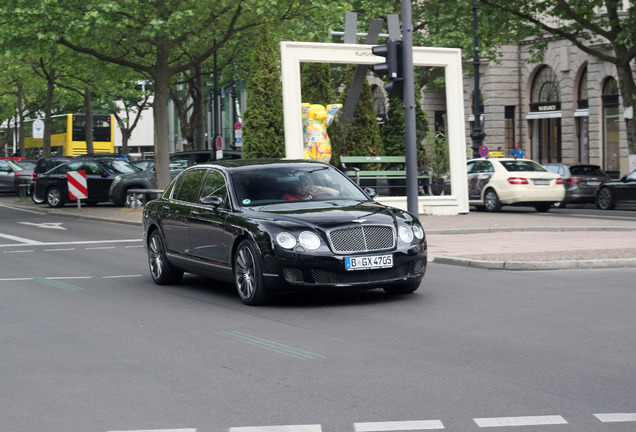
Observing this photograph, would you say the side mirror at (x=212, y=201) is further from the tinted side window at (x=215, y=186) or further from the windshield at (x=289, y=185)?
the windshield at (x=289, y=185)

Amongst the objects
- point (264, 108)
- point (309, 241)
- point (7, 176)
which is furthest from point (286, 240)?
point (7, 176)

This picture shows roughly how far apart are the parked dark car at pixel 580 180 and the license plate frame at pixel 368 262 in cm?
2320

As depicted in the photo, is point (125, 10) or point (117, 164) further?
Answer: point (117, 164)

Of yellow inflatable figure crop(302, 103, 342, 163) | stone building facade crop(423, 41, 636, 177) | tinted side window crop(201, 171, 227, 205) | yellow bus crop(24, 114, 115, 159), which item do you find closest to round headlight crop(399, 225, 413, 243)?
tinted side window crop(201, 171, 227, 205)

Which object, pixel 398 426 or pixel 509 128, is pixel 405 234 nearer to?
pixel 398 426

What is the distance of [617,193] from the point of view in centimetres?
3108

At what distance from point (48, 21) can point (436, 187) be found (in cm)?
1126

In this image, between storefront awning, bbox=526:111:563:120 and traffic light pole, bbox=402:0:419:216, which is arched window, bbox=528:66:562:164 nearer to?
storefront awning, bbox=526:111:563:120

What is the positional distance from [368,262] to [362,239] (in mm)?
232

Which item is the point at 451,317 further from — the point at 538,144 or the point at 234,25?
the point at 538,144

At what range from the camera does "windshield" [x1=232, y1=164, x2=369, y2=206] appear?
11484 millimetres

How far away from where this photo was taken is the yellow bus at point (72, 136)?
202 ft

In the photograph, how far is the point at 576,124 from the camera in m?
45.6

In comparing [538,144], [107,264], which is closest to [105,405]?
[107,264]
